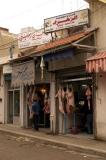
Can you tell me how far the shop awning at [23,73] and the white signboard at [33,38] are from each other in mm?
1504

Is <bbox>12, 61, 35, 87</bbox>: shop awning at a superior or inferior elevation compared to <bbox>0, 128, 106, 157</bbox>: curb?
superior

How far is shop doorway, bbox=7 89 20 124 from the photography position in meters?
23.6

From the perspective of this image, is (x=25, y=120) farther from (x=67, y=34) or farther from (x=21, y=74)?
(x=67, y=34)

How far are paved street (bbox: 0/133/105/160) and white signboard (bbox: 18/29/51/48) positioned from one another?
5.92 meters

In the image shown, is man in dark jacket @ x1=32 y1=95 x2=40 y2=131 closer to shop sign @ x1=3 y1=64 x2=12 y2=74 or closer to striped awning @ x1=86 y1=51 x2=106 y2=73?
shop sign @ x1=3 y1=64 x2=12 y2=74

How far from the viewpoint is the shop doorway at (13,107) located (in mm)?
23641

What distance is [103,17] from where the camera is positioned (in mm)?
15867

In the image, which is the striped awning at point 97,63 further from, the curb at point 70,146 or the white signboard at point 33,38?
the white signboard at point 33,38

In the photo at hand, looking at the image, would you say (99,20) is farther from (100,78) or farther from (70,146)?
(70,146)

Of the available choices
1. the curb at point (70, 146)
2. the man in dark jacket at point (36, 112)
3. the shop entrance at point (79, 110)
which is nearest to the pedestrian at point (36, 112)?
the man in dark jacket at point (36, 112)

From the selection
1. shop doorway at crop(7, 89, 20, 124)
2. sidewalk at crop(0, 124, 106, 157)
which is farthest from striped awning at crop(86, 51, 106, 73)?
shop doorway at crop(7, 89, 20, 124)

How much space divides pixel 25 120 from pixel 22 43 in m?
4.26

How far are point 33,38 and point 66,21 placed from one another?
3.95 meters

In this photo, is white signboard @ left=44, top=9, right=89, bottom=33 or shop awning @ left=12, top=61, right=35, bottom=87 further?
shop awning @ left=12, top=61, right=35, bottom=87
